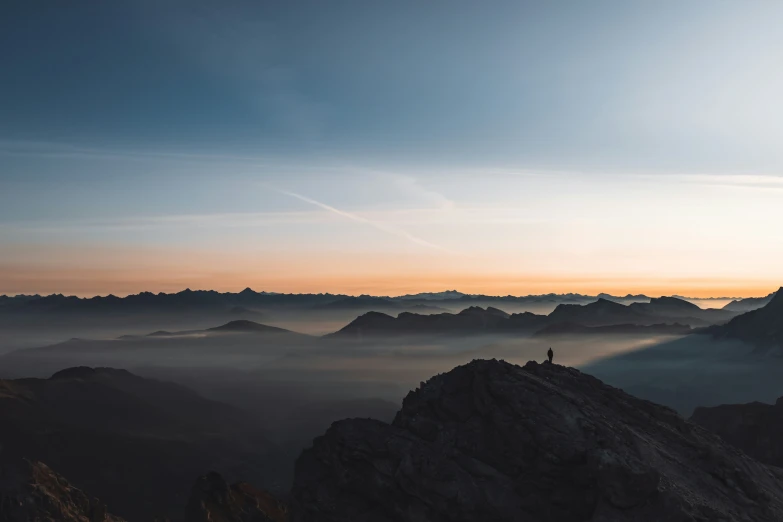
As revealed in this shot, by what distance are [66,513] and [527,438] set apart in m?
105

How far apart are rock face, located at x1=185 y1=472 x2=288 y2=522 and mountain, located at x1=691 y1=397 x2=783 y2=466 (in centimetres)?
9626

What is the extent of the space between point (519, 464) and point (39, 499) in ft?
349

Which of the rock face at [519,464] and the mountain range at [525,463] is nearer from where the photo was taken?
the rock face at [519,464]

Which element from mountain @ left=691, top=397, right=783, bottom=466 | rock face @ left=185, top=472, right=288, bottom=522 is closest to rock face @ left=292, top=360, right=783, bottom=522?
rock face @ left=185, top=472, right=288, bottom=522

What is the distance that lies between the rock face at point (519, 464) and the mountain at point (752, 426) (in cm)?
8500

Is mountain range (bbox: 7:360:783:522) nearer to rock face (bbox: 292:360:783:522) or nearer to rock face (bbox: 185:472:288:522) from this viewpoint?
rock face (bbox: 292:360:783:522)

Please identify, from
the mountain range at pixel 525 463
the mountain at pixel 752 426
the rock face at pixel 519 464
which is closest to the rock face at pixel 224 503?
the rock face at pixel 519 464

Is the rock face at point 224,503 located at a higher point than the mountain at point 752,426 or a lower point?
lower

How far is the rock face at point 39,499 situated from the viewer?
113m

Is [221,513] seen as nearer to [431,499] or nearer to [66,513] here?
[66,513]

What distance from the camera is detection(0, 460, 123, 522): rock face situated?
369 ft

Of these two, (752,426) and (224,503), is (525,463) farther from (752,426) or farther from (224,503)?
(752,426)

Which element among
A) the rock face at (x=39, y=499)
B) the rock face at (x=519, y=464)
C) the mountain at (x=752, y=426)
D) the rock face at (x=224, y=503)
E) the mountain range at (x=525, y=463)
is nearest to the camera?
the rock face at (x=519, y=464)

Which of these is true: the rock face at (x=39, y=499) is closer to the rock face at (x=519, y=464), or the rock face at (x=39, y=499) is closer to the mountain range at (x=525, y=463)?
the rock face at (x=519, y=464)
